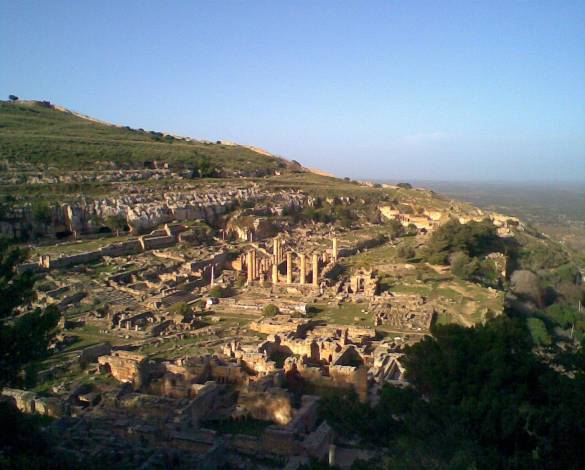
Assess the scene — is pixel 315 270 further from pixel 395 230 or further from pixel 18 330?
pixel 18 330

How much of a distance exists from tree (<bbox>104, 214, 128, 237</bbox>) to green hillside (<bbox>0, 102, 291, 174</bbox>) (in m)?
13.4

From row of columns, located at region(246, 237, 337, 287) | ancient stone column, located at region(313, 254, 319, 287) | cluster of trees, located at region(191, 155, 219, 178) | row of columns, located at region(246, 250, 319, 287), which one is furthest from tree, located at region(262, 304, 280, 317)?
cluster of trees, located at region(191, 155, 219, 178)

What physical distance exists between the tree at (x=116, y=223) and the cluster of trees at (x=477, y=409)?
25.9 meters

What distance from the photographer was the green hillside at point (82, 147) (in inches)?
1812

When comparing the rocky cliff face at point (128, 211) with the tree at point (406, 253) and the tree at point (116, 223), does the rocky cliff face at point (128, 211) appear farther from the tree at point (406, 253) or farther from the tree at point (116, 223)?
the tree at point (406, 253)

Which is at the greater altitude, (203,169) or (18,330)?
(203,169)

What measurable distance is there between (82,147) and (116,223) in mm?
22011

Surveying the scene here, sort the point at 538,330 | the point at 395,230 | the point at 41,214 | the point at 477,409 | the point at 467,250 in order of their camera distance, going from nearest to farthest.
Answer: the point at 477,409, the point at 538,330, the point at 467,250, the point at 41,214, the point at 395,230

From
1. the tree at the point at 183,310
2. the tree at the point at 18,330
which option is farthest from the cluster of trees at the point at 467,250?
the tree at the point at 18,330

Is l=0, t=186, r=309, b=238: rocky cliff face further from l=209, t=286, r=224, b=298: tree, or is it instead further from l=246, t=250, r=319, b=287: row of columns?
l=209, t=286, r=224, b=298: tree

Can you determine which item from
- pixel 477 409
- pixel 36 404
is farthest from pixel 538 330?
pixel 36 404

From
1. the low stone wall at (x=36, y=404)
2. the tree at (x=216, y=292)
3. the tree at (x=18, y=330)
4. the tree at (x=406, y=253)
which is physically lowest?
the tree at (x=216, y=292)

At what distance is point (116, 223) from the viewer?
1298 inches

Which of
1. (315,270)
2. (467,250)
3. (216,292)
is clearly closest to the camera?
(216,292)
